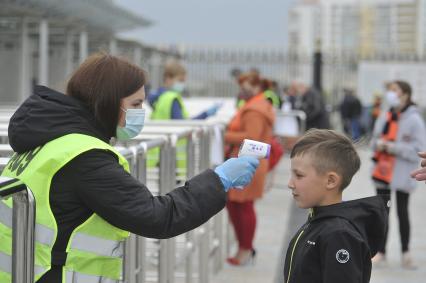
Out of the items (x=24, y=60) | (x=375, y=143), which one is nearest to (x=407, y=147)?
(x=375, y=143)

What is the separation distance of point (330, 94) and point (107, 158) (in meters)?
27.7

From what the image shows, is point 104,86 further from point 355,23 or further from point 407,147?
point 355,23

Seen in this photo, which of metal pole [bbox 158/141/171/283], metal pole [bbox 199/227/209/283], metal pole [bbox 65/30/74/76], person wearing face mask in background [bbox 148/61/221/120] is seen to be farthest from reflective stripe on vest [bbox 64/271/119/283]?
metal pole [bbox 65/30/74/76]

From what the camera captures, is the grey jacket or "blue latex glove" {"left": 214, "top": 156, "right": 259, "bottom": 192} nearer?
"blue latex glove" {"left": 214, "top": 156, "right": 259, "bottom": 192}

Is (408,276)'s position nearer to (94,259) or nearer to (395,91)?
(395,91)

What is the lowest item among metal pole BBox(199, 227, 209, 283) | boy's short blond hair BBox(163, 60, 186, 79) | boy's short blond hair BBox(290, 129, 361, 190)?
metal pole BBox(199, 227, 209, 283)

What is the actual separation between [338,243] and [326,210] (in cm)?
18

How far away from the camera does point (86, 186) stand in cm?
252

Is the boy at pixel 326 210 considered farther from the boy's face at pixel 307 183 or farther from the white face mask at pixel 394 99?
the white face mask at pixel 394 99

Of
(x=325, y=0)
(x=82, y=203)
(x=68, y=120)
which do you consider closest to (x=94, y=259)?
(x=82, y=203)

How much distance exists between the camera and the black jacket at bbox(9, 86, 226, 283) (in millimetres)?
2523

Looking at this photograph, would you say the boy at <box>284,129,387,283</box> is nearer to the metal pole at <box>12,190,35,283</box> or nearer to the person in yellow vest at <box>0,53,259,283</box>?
the person in yellow vest at <box>0,53,259,283</box>

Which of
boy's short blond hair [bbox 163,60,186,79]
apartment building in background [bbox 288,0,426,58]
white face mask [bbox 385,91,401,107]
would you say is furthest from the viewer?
apartment building in background [bbox 288,0,426,58]

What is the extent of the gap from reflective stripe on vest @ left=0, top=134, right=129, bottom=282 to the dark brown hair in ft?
0.49
